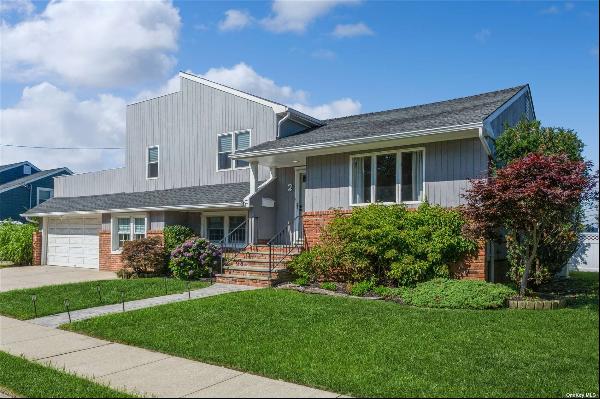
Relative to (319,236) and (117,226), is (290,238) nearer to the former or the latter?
(319,236)

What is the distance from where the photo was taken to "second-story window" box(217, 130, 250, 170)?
18.8 m

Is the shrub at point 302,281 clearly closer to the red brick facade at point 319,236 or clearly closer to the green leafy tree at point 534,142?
the red brick facade at point 319,236

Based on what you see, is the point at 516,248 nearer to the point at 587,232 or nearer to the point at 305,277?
the point at 587,232

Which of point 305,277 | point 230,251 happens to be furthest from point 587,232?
point 230,251

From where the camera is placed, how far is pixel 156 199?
1978 cm

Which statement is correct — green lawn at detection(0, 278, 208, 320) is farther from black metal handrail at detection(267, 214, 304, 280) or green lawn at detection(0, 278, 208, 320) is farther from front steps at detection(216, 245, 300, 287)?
black metal handrail at detection(267, 214, 304, 280)

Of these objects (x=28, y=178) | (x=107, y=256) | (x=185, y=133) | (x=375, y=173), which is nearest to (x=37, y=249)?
(x=107, y=256)

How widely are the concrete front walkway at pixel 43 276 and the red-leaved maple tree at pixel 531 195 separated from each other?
12861 millimetres

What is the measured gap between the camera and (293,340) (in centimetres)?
759

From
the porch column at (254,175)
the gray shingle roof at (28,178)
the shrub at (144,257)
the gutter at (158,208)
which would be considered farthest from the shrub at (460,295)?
the gray shingle roof at (28,178)

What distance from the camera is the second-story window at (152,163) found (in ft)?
72.3

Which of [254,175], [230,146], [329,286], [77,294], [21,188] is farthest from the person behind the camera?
[21,188]

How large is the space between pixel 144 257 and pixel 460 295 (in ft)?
36.1

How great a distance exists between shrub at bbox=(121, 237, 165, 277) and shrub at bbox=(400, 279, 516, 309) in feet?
30.9
